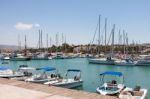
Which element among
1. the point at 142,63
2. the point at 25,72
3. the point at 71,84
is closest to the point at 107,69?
the point at 142,63

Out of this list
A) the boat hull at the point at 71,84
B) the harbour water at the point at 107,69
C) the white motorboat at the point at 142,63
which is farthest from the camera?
the white motorboat at the point at 142,63

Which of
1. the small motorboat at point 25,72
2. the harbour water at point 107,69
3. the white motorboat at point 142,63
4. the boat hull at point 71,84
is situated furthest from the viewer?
the white motorboat at point 142,63

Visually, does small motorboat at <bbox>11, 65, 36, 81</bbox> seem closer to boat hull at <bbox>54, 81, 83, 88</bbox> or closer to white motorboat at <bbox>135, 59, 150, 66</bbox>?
boat hull at <bbox>54, 81, 83, 88</bbox>

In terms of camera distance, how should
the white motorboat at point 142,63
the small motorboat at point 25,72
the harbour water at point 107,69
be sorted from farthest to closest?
the white motorboat at point 142,63 < the harbour water at point 107,69 < the small motorboat at point 25,72

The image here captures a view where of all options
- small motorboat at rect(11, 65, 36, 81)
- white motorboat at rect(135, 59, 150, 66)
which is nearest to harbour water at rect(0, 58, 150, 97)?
white motorboat at rect(135, 59, 150, 66)

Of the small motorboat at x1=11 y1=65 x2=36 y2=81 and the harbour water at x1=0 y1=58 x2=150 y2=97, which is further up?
the small motorboat at x1=11 y1=65 x2=36 y2=81

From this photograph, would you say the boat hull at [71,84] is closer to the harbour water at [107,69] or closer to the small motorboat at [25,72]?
the harbour water at [107,69]

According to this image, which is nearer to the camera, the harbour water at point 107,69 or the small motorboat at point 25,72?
the small motorboat at point 25,72

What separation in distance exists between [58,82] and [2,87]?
57.8 ft

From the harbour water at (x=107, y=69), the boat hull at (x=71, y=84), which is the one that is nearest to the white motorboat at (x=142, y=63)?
the harbour water at (x=107, y=69)

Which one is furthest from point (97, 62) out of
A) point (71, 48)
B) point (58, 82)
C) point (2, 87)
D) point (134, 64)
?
point (71, 48)

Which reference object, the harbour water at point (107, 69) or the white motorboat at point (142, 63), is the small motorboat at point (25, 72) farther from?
the white motorboat at point (142, 63)

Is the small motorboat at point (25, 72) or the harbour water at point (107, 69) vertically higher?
the small motorboat at point (25, 72)

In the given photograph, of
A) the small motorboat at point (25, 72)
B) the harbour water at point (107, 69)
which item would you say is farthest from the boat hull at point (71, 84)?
the small motorboat at point (25, 72)
